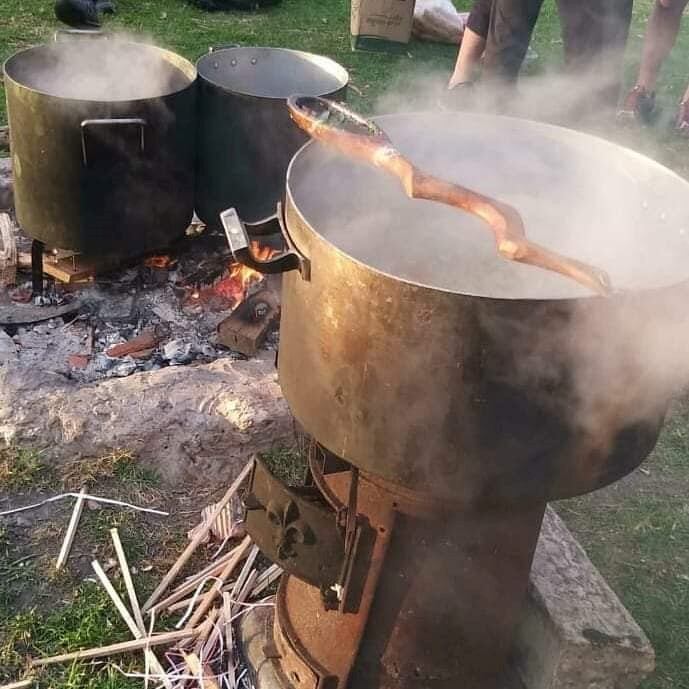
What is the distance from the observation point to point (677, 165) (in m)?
6.04

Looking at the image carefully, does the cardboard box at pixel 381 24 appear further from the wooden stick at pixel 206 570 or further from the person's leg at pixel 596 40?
the wooden stick at pixel 206 570

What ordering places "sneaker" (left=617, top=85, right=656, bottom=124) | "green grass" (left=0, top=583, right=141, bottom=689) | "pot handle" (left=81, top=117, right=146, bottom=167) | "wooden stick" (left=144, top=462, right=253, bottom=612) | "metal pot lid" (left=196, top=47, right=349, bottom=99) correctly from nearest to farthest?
"green grass" (left=0, top=583, right=141, bottom=689)
"wooden stick" (left=144, top=462, right=253, bottom=612)
"pot handle" (left=81, top=117, right=146, bottom=167)
"metal pot lid" (left=196, top=47, right=349, bottom=99)
"sneaker" (left=617, top=85, right=656, bottom=124)

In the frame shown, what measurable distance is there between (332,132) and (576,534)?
6.50ft

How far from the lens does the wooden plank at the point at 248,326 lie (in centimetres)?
352

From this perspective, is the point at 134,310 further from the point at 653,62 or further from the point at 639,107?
the point at 653,62

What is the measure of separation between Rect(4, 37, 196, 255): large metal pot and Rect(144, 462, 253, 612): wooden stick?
1.31m

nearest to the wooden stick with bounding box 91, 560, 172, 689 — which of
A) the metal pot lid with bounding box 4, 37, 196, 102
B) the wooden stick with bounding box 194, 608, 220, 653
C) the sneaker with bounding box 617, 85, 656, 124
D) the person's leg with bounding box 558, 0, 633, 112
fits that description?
the wooden stick with bounding box 194, 608, 220, 653

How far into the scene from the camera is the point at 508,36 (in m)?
4.90

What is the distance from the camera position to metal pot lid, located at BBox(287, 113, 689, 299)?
6.22 ft

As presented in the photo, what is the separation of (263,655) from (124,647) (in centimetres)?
41

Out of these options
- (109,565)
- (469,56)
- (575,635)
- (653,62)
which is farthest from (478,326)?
(653,62)

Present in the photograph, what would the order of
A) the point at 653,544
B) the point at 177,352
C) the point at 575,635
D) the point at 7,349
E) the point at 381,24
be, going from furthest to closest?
the point at 381,24
the point at 177,352
the point at 7,349
the point at 653,544
the point at 575,635

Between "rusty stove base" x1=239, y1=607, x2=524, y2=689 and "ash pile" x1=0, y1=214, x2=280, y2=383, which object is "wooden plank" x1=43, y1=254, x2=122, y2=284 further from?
"rusty stove base" x1=239, y1=607, x2=524, y2=689

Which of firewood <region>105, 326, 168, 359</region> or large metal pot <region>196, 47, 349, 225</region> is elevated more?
large metal pot <region>196, 47, 349, 225</region>
